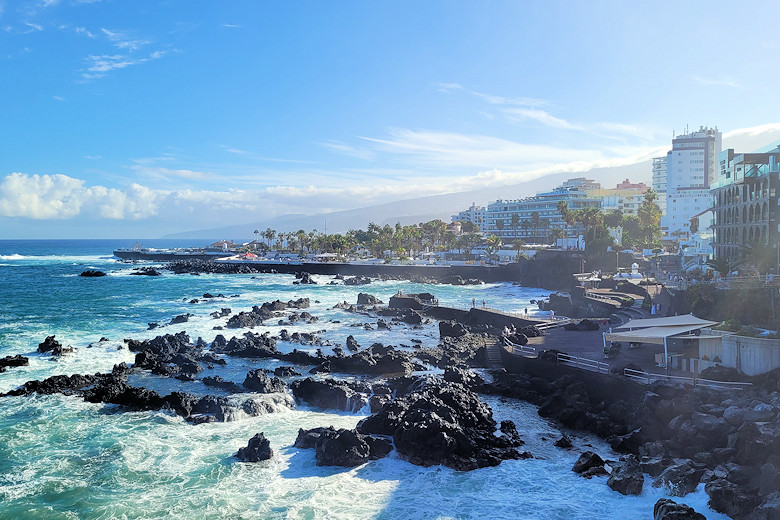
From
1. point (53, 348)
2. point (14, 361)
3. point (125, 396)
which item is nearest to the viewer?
point (125, 396)

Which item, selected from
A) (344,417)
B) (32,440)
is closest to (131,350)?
(32,440)

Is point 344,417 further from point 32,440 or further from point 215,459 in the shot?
point 32,440

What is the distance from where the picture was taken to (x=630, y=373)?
2239cm

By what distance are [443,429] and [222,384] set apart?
1458cm

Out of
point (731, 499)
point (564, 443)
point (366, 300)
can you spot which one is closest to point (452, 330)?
point (366, 300)

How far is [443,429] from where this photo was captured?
1858cm

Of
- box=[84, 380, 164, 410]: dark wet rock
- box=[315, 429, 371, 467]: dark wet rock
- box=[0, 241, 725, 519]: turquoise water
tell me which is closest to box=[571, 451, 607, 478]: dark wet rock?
box=[0, 241, 725, 519]: turquoise water

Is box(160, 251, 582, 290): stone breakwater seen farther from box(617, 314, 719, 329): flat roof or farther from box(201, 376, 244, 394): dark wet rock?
box(201, 376, 244, 394): dark wet rock

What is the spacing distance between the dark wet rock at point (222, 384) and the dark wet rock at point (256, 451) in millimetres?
8825

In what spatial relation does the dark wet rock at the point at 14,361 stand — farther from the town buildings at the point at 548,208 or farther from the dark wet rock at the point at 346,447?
the town buildings at the point at 548,208

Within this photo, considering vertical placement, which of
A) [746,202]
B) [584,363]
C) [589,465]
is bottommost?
[589,465]

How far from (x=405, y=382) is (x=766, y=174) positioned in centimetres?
3565

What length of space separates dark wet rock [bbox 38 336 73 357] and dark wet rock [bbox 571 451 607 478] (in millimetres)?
31604

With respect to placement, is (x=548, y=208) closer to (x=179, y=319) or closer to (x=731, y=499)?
(x=179, y=319)
